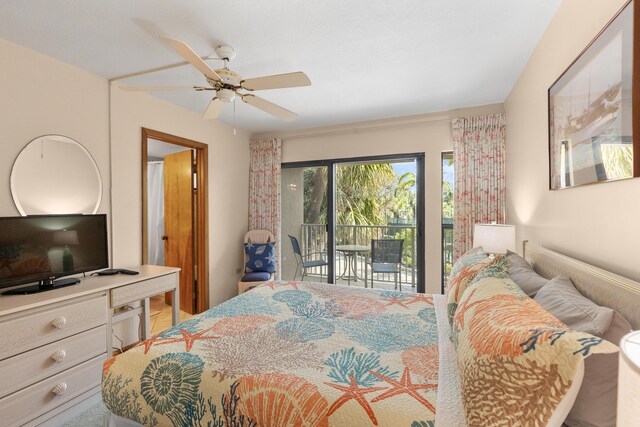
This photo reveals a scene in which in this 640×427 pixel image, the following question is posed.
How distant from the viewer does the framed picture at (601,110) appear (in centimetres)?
109

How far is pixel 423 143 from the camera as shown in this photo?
3820mm

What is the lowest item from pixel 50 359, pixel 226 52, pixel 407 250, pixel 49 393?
pixel 49 393

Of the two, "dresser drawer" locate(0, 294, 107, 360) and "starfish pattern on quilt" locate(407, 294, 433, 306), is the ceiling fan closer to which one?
"dresser drawer" locate(0, 294, 107, 360)

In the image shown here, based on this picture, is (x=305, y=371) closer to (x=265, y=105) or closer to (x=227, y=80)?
(x=265, y=105)

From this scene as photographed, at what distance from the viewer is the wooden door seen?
399cm

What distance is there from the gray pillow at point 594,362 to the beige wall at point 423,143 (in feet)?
8.54

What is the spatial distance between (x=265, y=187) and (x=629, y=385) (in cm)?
448

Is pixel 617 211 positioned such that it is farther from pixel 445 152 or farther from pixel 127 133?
pixel 127 133

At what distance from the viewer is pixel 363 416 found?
103 cm

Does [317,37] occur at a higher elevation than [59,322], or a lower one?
higher

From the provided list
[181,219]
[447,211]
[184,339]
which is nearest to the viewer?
[184,339]

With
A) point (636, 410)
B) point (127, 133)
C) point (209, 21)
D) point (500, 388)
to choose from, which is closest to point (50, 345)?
point (127, 133)

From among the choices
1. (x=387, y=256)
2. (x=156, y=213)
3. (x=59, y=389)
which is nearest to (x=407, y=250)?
(x=387, y=256)

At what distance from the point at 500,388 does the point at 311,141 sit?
4067 mm
